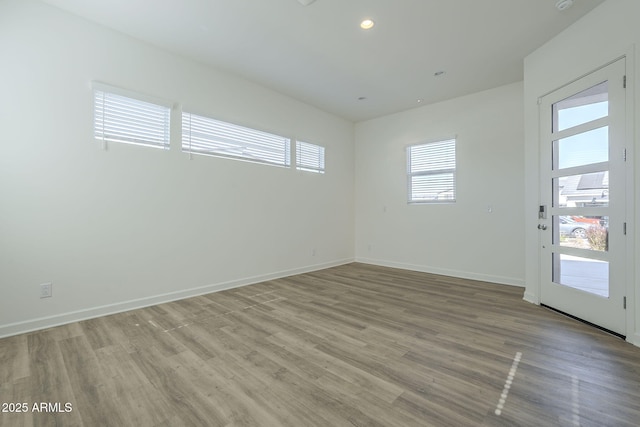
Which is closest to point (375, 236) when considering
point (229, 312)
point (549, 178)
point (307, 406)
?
point (549, 178)

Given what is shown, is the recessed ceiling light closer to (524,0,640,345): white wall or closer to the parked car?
(524,0,640,345): white wall

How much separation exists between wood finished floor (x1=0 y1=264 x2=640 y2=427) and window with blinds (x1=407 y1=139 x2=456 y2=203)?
92.6 inches

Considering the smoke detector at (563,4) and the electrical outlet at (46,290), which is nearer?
the smoke detector at (563,4)

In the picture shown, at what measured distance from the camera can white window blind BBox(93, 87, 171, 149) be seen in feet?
9.73

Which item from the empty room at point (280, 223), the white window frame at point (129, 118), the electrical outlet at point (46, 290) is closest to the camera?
the empty room at point (280, 223)

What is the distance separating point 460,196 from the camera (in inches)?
190

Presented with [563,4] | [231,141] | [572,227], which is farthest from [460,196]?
→ [231,141]

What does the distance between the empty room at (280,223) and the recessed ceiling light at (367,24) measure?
0.08m

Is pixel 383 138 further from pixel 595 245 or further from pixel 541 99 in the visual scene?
pixel 595 245

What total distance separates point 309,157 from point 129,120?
2952 mm

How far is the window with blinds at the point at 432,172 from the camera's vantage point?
4.96 metres

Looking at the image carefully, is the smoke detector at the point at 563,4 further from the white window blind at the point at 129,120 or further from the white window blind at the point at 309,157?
the white window blind at the point at 129,120

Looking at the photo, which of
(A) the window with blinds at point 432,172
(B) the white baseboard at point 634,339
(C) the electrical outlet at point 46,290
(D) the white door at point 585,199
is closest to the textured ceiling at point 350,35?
(D) the white door at point 585,199

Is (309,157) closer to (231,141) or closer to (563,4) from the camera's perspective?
(231,141)
